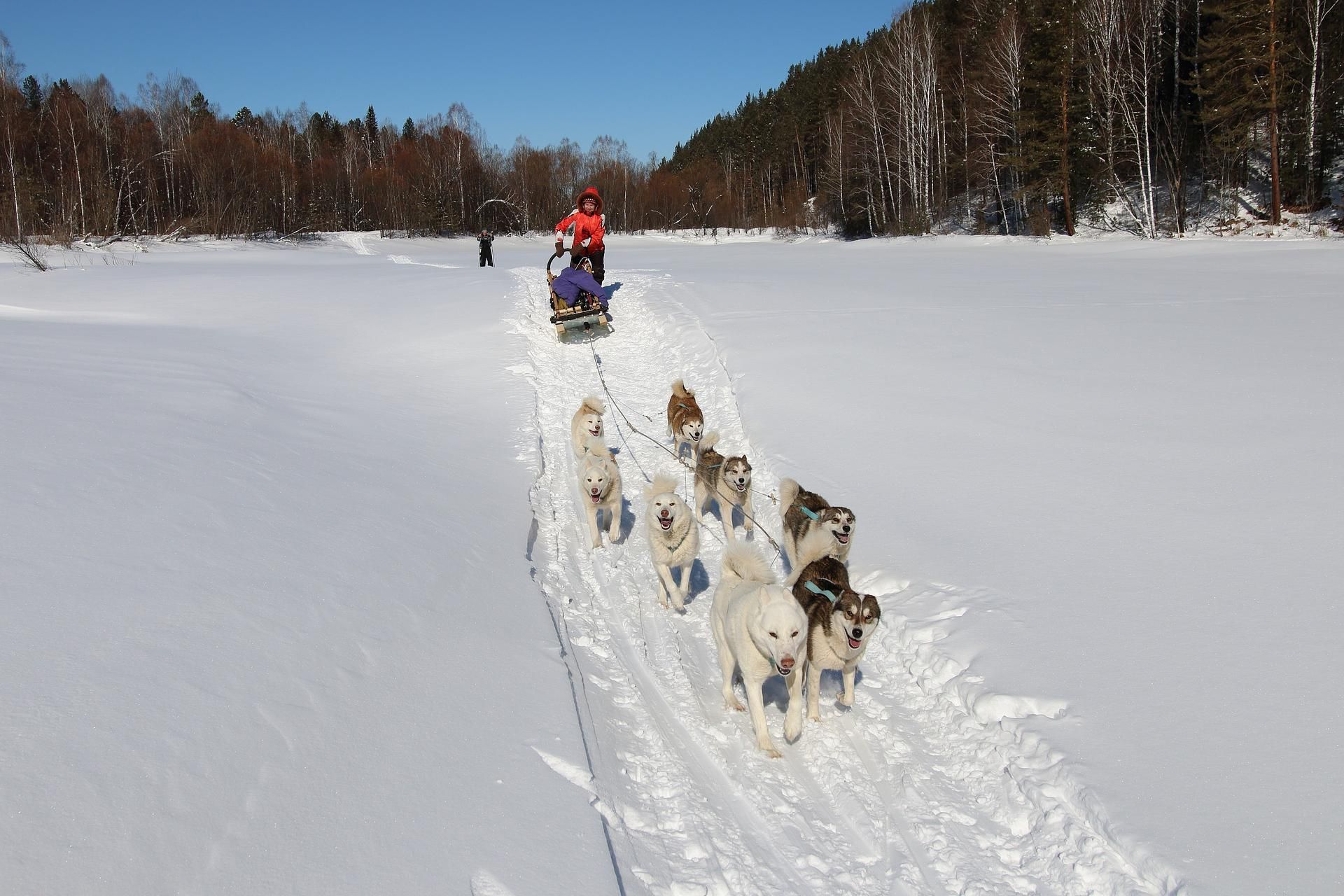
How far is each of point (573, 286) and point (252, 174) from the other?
41.3 m

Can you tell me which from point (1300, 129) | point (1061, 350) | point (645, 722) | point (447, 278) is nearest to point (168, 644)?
point (645, 722)

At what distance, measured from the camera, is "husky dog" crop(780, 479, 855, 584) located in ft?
15.0

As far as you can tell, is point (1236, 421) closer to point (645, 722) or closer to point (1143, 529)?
point (1143, 529)

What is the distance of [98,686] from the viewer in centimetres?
258

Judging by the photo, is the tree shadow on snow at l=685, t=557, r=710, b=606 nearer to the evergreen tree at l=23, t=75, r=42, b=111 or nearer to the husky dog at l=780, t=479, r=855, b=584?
the husky dog at l=780, t=479, r=855, b=584

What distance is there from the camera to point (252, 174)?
146 feet

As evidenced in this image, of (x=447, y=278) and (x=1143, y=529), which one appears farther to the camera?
→ (x=447, y=278)

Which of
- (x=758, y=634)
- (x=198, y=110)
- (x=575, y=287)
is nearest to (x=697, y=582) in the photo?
(x=758, y=634)

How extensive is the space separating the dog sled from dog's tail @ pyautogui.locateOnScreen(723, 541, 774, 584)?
8.68m

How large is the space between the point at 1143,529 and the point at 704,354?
21.8 feet

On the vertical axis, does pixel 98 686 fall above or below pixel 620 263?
below

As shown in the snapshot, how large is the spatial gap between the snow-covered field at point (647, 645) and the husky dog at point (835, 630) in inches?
8.3

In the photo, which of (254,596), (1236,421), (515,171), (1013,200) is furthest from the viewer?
(515,171)

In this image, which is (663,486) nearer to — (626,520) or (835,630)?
(626,520)
